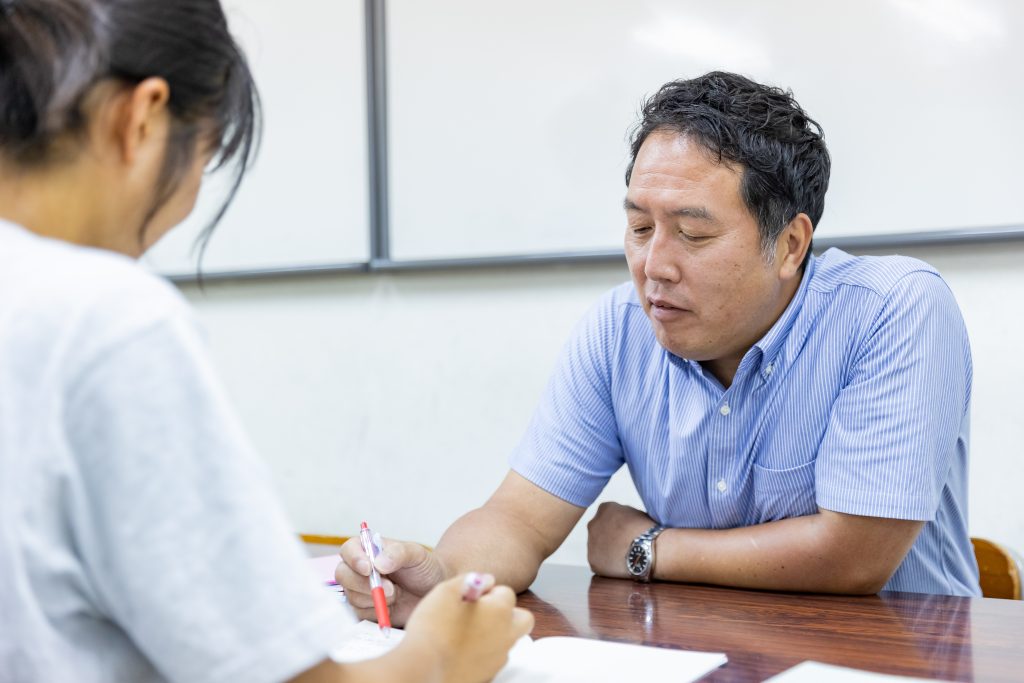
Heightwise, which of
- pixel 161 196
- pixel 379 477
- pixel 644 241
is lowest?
pixel 379 477

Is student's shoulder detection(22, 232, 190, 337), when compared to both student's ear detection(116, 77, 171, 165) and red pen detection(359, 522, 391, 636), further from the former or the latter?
red pen detection(359, 522, 391, 636)

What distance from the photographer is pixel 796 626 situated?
3.68 feet

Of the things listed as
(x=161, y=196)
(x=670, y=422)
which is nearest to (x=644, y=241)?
(x=670, y=422)

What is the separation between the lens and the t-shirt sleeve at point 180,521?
534mm

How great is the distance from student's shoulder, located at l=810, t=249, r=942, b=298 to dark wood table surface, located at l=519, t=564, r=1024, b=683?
0.45 m

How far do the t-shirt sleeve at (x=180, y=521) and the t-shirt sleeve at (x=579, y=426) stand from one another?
105cm

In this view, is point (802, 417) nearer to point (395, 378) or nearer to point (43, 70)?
point (43, 70)

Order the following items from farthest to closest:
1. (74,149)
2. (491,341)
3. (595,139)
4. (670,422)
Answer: (491,341), (595,139), (670,422), (74,149)

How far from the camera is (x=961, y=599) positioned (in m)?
1.27

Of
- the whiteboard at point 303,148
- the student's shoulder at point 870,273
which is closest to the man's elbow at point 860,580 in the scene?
the student's shoulder at point 870,273

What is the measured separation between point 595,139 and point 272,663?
73.1 inches

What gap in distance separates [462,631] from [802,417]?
0.87 m

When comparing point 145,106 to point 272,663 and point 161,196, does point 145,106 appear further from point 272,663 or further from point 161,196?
point 272,663

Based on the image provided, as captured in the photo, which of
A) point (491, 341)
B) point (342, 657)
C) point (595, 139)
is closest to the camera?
point (342, 657)
